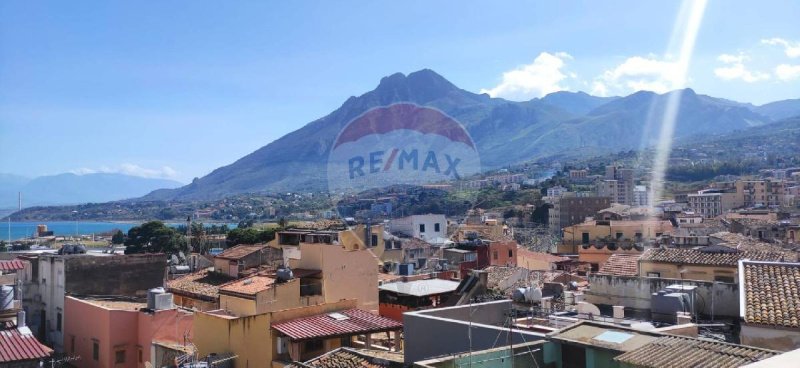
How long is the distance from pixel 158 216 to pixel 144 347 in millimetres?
172667

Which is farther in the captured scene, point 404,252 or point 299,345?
point 404,252

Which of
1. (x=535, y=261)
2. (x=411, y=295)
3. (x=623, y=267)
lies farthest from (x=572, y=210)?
(x=623, y=267)

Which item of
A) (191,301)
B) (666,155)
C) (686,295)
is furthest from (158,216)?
(686,295)

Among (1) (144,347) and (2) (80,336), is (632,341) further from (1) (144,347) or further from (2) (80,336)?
(2) (80,336)

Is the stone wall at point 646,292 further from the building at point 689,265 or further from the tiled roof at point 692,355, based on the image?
the tiled roof at point 692,355

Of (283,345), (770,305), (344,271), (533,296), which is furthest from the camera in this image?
(344,271)

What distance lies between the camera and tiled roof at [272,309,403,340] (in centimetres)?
1269

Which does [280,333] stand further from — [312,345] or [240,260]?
[240,260]

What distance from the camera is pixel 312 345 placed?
12.8 metres

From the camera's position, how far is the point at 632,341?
7.75m

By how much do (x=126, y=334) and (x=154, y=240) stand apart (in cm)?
3595

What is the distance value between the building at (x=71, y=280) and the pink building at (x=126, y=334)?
4.37 ft

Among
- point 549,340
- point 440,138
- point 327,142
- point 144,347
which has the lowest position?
point 144,347

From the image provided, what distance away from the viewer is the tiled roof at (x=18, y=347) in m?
10.8
